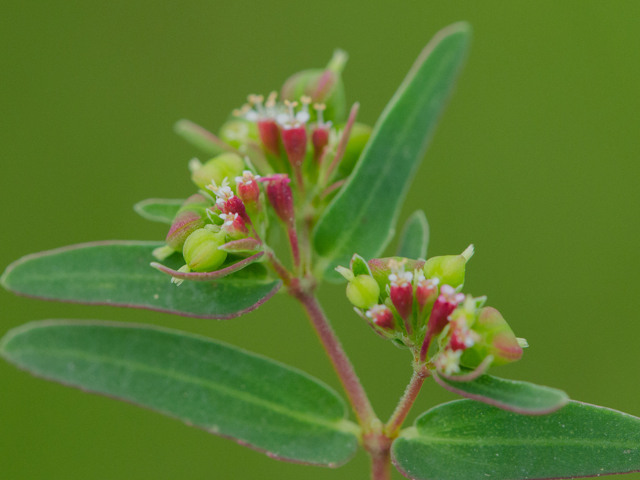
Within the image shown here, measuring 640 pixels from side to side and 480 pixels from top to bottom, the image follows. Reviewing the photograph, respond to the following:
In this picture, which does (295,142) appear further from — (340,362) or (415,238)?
(340,362)

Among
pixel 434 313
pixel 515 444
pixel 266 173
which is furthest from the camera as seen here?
pixel 266 173

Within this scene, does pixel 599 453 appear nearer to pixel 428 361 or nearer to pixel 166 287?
pixel 428 361

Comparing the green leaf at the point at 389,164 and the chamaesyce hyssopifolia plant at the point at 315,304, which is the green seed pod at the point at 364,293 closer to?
the chamaesyce hyssopifolia plant at the point at 315,304

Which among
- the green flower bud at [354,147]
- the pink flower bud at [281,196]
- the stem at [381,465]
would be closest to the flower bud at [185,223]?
the pink flower bud at [281,196]

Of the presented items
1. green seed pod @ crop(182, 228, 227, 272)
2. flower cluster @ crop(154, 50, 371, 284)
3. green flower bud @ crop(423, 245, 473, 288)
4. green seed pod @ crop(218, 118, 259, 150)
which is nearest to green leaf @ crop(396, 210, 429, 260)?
flower cluster @ crop(154, 50, 371, 284)

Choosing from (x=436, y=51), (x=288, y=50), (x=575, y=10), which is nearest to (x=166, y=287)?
(x=436, y=51)

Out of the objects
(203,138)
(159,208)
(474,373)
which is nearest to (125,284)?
(159,208)
